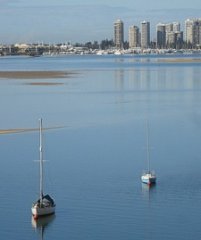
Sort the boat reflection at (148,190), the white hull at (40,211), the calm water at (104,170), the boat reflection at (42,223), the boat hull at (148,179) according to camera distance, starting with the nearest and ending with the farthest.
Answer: the calm water at (104,170)
the boat reflection at (42,223)
the white hull at (40,211)
the boat reflection at (148,190)
the boat hull at (148,179)

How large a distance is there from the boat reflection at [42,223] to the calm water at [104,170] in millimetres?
23

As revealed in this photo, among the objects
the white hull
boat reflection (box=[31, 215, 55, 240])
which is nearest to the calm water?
boat reflection (box=[31, 215, 55, 240])

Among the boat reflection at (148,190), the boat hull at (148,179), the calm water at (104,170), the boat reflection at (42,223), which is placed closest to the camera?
the calm water at (104,170)

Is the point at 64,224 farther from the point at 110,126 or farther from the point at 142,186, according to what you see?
the point at 110,126

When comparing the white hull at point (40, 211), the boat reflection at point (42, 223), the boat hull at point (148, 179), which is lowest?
the boat reflection at point (42, 223)

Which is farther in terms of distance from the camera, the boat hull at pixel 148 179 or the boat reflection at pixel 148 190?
the boat hull at pixel 148 179

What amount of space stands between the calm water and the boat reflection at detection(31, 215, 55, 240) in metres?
0.02

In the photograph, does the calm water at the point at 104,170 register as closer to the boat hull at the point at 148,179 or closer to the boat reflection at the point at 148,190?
the boat reflection at the point at 148,190

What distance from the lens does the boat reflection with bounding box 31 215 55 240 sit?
1688 cm

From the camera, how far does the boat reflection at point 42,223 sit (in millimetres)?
16880

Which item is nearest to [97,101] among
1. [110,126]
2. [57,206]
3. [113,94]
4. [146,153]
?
[113,94]

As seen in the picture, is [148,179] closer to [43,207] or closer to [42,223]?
[43,207]

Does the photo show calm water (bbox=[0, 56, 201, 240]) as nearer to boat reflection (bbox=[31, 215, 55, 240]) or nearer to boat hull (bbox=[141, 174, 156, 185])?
boat reflection (bbox=[31, 215, 55, 240])

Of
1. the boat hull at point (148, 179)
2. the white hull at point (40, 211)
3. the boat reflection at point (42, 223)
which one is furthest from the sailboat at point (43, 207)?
the boat hull at point (148, 179)
